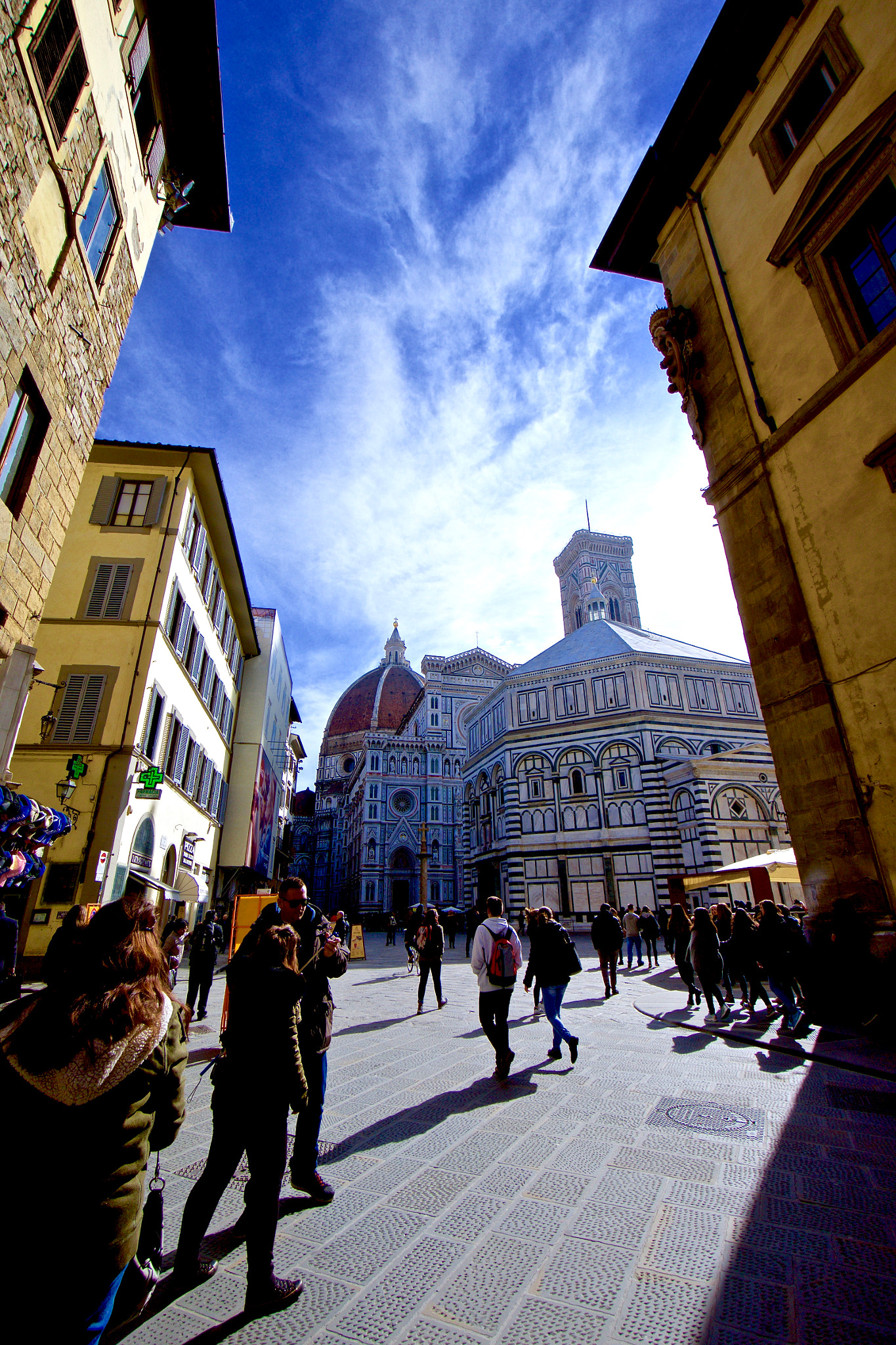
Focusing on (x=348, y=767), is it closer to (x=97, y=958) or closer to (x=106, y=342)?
(x=106, y=342)

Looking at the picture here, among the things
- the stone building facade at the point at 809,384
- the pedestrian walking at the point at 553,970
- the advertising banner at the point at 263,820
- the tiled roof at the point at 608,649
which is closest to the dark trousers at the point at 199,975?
the pedestrian walking at the point at 553,970

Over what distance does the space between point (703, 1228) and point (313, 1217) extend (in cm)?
204

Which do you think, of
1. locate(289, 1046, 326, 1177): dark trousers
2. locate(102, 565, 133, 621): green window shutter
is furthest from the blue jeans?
locate(102, 565, 133, 621): green window shutter

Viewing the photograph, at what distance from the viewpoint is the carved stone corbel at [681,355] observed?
1155 cm

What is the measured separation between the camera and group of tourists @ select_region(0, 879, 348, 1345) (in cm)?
171

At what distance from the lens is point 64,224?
24.8ft

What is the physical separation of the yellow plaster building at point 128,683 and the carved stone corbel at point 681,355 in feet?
37.2

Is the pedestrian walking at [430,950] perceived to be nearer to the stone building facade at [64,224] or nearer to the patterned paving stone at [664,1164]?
the patterned paving stone at [664,1164]

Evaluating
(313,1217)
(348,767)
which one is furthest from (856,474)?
(348,767)

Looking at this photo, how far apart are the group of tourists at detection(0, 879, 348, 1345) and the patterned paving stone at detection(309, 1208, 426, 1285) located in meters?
0.33

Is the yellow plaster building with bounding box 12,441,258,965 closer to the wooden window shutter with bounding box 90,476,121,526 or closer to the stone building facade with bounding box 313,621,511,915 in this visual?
the wooden window shutter with bounding box 90,476,121,526

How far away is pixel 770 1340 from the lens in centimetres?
231

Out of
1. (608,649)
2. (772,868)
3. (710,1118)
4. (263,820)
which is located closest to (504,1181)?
(710,1118)

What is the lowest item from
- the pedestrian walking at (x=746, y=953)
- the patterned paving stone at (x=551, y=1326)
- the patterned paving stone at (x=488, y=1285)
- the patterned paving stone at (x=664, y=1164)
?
the patterned paving stone at (x=551, y=1326)
